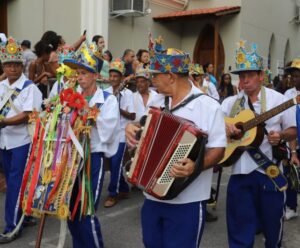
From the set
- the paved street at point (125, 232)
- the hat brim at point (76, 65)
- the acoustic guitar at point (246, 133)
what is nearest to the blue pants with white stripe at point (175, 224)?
the acoustic guitar at point (246, 133)

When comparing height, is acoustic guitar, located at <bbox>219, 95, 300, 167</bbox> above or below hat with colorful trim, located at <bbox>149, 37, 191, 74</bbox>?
below

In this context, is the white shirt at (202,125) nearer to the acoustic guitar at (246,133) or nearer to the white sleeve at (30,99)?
the acoustic guitar at (246,133)

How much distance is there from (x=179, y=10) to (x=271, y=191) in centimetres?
1508

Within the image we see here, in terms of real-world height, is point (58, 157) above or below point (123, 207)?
above

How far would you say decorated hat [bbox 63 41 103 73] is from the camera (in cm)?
396

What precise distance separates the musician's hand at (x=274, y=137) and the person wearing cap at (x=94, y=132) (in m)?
1.31

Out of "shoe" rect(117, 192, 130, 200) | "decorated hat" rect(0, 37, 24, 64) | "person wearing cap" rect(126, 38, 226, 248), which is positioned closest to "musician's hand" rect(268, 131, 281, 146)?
"person wearing cap" rect(126, 38, 226, 248)

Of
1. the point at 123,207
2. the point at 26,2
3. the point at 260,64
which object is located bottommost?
the point at 123,207

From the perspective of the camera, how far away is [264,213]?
4.16 m

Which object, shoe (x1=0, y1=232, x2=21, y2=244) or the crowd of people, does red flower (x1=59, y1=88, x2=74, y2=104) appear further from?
shoe (x1=0, y1=232, x2=21, y2=244)

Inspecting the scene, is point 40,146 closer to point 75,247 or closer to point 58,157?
point 58,157

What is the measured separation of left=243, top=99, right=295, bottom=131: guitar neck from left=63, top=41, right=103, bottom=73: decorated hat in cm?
139

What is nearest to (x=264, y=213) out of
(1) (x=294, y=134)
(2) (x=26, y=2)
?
(1) (x=294, y=134)

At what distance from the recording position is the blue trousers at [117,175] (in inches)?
261
